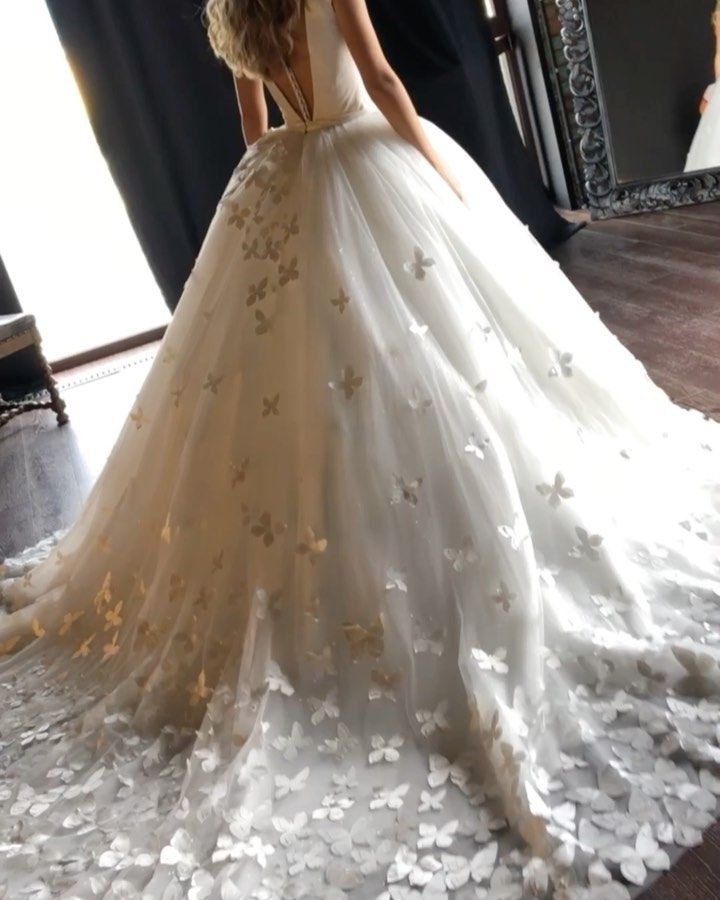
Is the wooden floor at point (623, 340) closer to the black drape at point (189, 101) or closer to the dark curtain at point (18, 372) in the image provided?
the dark curtain at point (18, 372)

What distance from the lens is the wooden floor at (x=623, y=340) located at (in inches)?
114

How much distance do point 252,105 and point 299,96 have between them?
367 mm

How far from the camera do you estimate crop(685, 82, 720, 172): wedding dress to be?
389 centimetres

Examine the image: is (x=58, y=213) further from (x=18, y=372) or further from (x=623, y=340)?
(x=623, y=340)

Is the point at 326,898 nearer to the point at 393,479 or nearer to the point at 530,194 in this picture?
the point at 393,479

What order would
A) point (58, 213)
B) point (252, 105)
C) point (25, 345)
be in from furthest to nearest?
point (58, 213) → point (25, 345) → point (252, 105)

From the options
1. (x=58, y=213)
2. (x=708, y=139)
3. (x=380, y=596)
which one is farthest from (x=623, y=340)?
(x=58, y=213)

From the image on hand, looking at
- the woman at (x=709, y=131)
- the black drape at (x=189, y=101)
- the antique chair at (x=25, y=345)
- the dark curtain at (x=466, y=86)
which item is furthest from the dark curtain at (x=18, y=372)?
the woman at (x=709, y=131)

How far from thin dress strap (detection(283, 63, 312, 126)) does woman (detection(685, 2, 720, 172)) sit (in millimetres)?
2696

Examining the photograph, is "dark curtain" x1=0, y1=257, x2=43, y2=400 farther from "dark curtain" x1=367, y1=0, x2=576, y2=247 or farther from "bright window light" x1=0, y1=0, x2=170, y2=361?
"dark curtain" x1=367, y1=0, x2=576, y2=247

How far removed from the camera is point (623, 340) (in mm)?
3104

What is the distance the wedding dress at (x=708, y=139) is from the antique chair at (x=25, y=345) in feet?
9.75

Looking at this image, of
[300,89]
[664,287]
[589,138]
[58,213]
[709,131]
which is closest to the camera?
[300,89]

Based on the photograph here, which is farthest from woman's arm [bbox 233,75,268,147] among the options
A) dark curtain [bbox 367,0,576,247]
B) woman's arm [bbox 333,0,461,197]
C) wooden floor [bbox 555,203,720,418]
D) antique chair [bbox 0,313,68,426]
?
dark curtain [bbox 367,0,576,247]
